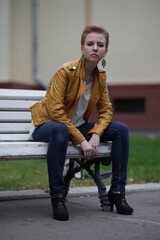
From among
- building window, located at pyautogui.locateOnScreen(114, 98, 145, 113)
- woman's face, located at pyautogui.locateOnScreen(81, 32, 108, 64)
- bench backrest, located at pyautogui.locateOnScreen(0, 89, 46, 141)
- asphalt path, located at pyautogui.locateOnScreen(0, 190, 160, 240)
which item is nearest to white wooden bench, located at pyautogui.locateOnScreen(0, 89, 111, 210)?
bench backrest, located at pyautogui.locateOnScreen(0, 89, 46, 141)

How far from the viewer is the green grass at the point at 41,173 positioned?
5.65 m

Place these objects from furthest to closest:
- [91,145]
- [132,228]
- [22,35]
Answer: [22,35] → [91,145] → [132,228]

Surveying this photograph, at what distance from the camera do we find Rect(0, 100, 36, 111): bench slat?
16.0 ft

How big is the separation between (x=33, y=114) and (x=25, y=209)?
731mm

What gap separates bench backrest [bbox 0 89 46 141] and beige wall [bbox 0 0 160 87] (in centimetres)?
1121

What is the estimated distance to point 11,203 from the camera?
15.5 feet

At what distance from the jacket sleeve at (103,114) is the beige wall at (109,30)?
38.4 feet

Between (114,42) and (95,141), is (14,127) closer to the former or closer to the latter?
(95,141)

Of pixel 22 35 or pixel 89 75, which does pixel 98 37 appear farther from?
pixel 22 35

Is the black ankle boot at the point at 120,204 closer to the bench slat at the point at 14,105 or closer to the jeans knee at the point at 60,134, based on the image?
the jeans knee at the point at 60,134

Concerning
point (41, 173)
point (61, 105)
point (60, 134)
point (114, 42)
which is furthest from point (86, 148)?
point (114, 42)

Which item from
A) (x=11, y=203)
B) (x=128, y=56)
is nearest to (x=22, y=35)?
(x=128, y=56)

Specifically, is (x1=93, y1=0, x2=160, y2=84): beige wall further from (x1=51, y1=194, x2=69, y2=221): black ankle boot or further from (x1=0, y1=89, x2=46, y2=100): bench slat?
(x1=51, y1=194, x2=69, y2=221): black ankle boot

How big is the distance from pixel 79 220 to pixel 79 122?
0.80 metres
